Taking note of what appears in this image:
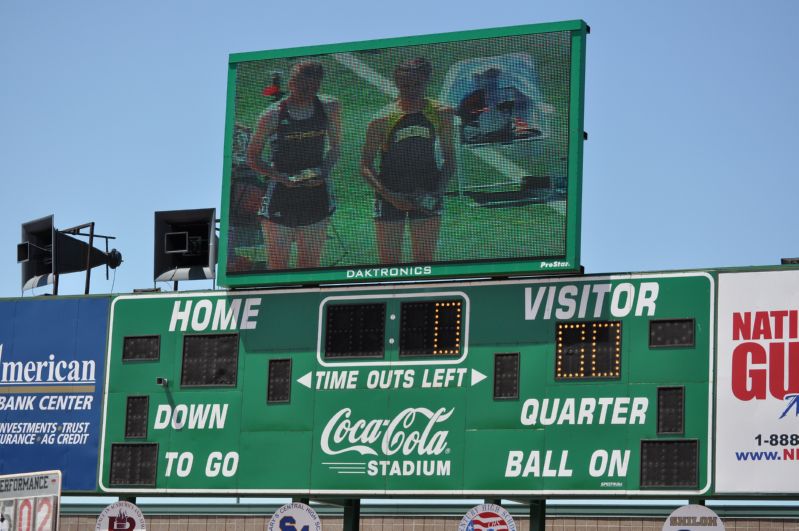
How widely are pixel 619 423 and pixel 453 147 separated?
14.2 ft

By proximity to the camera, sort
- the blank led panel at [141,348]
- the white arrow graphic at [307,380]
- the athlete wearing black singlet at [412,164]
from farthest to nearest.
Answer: the blank led panel at [141,348]
the white arrow graphic at [307,380]
the athlete wearing black singlet at [412,164]

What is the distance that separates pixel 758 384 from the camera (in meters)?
21.8

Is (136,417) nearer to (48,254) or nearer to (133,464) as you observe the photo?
(133,464)

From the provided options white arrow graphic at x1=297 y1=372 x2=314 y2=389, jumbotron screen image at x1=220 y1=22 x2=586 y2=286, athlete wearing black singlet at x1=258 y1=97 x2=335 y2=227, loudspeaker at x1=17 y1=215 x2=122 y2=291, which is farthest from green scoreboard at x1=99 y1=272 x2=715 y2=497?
loudspeaker at x1=17 y1=215 x2=122 y2=291

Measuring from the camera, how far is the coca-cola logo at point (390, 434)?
23.2 metres

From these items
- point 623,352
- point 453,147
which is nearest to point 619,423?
point 623,352

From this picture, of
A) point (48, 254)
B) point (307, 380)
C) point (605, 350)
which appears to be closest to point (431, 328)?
point (307, 380)

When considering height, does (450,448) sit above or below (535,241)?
below

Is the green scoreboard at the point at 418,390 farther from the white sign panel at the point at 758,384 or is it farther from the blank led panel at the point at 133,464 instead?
the white sign panel at the point at 758,384

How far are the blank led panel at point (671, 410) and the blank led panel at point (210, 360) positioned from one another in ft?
19.8

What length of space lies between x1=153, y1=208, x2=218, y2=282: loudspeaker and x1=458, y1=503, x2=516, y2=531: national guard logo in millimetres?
5916

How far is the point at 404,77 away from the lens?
2400 cm

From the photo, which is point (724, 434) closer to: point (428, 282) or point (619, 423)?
point (619, 423)

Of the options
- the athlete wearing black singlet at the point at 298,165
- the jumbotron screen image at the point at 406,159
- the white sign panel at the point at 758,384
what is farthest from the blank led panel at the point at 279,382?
the white sign panel at the point at 758,384
